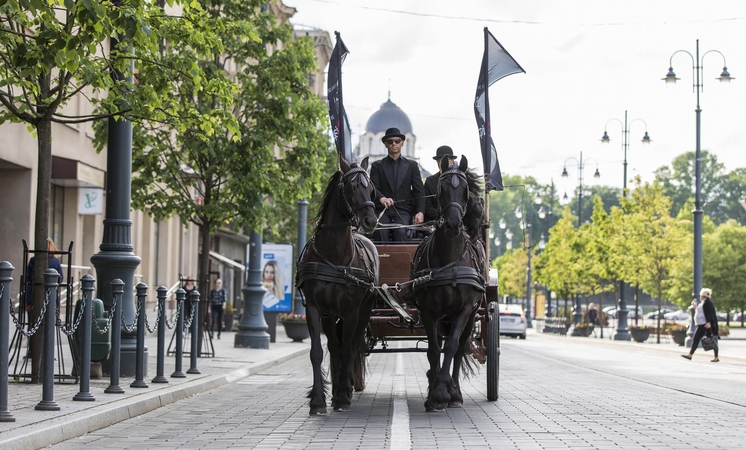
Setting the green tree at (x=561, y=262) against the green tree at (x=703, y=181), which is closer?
the green tree at (x=561, y=262)

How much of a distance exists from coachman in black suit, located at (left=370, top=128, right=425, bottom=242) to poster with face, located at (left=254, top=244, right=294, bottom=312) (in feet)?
63.3

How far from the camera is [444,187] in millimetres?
10695

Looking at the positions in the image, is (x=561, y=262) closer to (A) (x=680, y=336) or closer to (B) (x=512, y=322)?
(B) (x=512, y=322)

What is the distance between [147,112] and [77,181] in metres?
15.3

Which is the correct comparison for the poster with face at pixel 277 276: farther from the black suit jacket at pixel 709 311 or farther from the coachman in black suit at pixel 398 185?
the coachman in black suit at pixel 398 185

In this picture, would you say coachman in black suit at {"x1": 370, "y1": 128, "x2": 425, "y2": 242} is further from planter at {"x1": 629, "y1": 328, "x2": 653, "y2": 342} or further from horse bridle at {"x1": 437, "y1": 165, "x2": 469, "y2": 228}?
planter at {"x1": 629, "y1": 328, "x2": 653, "y2": 342}

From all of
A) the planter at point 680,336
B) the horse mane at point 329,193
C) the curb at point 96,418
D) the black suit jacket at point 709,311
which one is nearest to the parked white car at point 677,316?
the planter at point 680,336

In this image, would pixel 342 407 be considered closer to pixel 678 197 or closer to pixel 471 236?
pixel 471 236

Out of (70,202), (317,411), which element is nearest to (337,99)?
(317,411)

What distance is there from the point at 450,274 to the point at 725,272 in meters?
64.9

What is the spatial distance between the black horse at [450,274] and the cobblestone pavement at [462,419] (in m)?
0.47

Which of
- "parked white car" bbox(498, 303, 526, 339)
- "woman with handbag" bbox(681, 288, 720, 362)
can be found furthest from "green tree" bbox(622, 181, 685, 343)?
"woman with handbag" bbox(681, 288, 720, 362)

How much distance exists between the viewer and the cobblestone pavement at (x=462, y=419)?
8680mm

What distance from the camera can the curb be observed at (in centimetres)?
812
